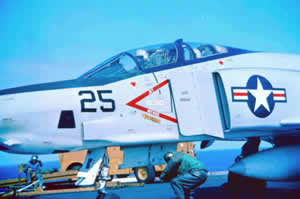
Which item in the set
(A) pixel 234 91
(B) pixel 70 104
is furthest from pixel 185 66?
(B) pixel 70 104

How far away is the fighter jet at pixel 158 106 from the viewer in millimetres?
4008

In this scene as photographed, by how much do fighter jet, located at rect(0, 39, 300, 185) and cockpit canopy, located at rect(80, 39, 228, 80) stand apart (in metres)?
0.02

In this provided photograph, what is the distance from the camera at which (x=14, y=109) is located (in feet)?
12.6

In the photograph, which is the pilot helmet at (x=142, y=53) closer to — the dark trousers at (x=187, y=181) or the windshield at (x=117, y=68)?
the windshield at (x=117, y=68)

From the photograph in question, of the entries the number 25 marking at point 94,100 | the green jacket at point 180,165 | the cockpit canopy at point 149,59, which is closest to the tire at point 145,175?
the green jacket at point 180,165

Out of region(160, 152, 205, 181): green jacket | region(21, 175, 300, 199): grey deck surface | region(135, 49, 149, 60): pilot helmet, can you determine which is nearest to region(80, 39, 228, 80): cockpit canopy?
region(135, 49, 149, 60): pilot helmet

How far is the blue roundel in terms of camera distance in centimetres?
514

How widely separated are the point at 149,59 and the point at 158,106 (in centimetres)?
93

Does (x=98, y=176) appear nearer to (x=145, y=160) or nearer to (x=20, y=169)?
(x=145, y=160)

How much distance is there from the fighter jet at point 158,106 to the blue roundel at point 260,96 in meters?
0.02

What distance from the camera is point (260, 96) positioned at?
5.24 metres

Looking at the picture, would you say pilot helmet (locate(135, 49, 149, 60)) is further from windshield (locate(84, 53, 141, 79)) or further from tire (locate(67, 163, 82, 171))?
tire (locate(67, 163, 82, 171))

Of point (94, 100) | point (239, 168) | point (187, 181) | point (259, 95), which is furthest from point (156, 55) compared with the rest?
point (239, 168)

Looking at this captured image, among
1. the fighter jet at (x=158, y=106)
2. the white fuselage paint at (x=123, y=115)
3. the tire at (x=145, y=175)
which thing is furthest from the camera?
the tire at (x=145, y=175)
